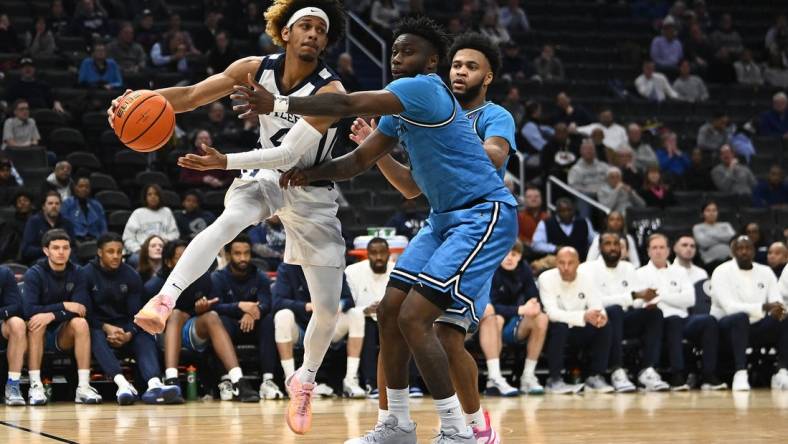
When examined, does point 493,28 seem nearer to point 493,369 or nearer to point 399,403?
point 493,369

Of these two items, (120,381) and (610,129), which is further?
(610,129)

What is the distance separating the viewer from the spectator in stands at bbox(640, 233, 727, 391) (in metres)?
11.9

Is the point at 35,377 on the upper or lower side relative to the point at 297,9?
lower

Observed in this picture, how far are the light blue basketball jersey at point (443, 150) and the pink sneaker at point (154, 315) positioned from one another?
1406 millimetres

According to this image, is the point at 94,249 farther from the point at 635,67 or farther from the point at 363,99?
the point at 635,67

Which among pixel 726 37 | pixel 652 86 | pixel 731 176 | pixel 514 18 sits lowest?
pixel 731 176

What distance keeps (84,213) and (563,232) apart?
515 cm

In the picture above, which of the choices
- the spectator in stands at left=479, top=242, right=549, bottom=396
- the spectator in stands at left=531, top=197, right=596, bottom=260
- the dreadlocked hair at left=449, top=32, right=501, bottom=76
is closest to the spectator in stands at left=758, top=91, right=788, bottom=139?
the spectator in stands at left=531, top=197, right=596, bottom=260

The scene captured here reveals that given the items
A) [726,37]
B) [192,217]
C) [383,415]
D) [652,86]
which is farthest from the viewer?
[726,37]

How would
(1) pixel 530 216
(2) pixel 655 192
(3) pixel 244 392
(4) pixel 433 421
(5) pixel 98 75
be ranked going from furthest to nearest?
(2) pixel 655 192 → (5) pixel 98 75 → (1) pixel 530 216 → (3) pixel 244 392 → (4) pixel 433 421

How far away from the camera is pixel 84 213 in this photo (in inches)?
489

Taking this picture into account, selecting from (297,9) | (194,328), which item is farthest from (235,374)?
(297,9)

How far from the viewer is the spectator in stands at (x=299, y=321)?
35.0ft

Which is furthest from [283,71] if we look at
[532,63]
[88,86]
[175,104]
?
[532,63]
